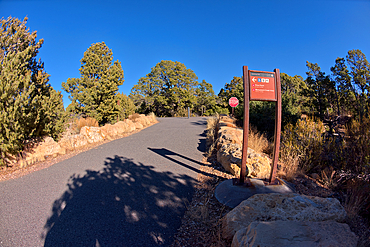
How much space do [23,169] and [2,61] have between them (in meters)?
3.33

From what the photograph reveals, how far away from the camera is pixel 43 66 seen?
24.0 ft

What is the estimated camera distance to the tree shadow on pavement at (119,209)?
8.96 feet

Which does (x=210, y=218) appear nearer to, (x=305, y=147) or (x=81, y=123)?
(x=305, y=147)

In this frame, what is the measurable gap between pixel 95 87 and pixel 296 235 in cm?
1216

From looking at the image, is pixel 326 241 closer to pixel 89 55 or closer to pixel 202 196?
pixel 202 196

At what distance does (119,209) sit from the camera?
11.1 feet

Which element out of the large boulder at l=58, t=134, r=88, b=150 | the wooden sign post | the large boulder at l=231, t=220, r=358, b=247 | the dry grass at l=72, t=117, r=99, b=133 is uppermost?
the wooden sign post

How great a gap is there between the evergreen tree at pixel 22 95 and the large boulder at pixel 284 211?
6.25m

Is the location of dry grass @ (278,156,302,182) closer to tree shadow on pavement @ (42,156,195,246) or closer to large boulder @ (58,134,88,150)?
tree shadow on pavement @ (42,156,195,246)

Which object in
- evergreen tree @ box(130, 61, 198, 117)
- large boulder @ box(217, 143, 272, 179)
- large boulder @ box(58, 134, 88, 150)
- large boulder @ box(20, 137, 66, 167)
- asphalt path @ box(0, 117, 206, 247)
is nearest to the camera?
asphalt path @ box(0, 117, 206, 247)

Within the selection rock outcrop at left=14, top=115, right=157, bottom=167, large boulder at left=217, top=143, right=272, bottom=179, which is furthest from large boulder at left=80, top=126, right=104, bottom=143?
large boulder at left=217, top=143, right=272, bottom=179

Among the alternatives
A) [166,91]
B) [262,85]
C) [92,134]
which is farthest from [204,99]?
[262,85]

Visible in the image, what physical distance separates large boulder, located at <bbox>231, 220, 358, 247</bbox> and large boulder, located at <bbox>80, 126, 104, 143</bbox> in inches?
323

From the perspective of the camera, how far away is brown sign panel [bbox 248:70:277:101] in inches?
153
